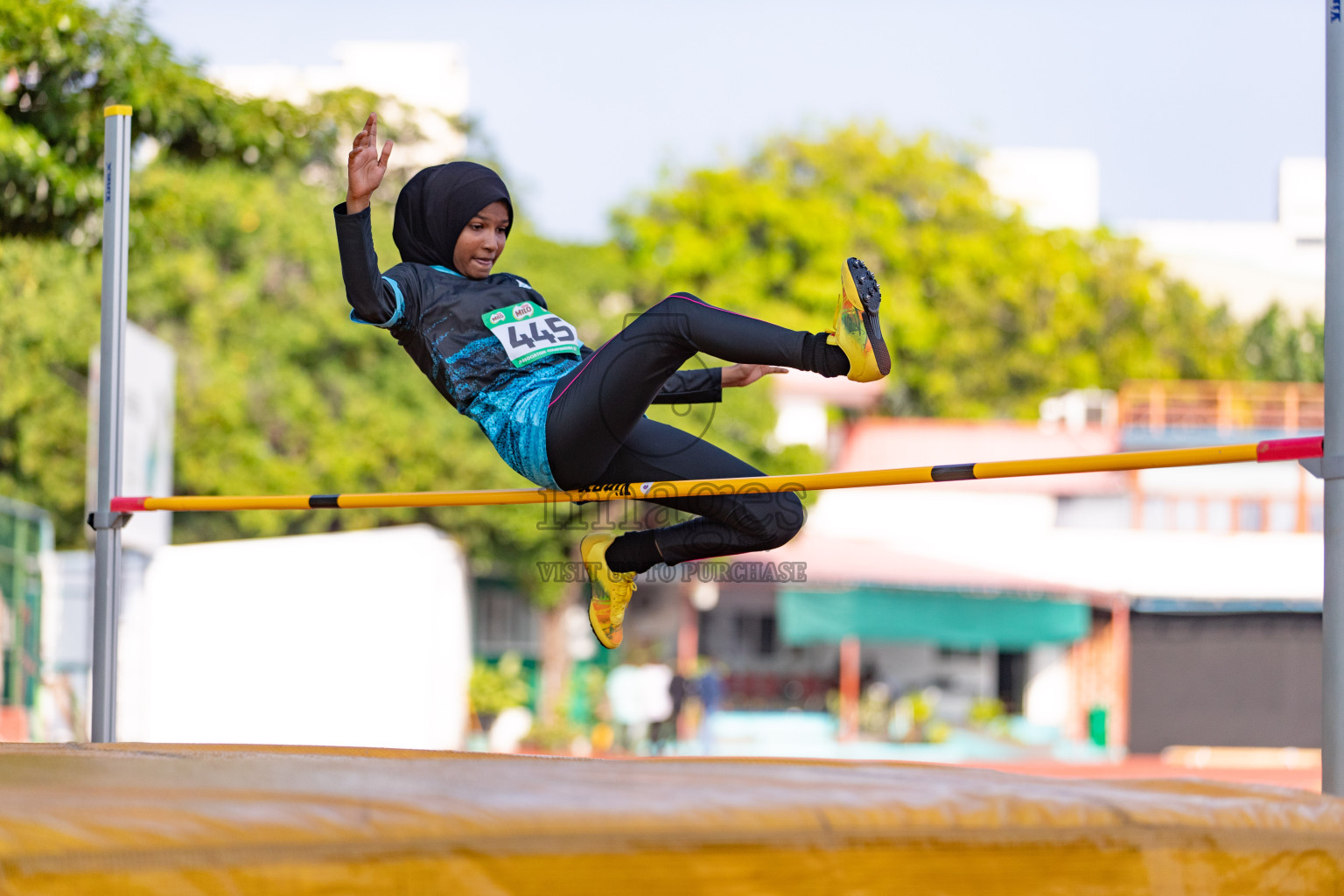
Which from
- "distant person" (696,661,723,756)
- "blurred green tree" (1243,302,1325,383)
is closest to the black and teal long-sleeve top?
"distant person" (696,661,723,756)

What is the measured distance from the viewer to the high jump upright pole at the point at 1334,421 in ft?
7.93

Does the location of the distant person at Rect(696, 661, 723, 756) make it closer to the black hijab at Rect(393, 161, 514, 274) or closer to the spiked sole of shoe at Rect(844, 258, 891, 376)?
the black hijab at Rect(393, 161, 514, 274)

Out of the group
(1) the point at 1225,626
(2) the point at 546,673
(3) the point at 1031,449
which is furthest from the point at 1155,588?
(2) the point at 546,673

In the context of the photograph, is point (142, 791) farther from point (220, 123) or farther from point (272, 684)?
point (272, 684)

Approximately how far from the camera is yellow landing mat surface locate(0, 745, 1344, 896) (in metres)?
1.69

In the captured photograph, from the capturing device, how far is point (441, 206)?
3.29 metres

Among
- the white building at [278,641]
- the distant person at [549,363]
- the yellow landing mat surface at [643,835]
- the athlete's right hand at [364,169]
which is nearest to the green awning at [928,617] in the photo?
the white building at [278,641]

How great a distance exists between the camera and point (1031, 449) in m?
21.0

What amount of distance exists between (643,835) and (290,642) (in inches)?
394

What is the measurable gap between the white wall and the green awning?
5.04 m

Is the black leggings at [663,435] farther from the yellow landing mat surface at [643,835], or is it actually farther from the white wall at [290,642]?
the white wall at [290,642]

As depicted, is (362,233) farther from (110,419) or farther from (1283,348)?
(1283,348)

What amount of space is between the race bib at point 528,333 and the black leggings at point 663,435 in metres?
0.13

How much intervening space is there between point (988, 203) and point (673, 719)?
1742cm
